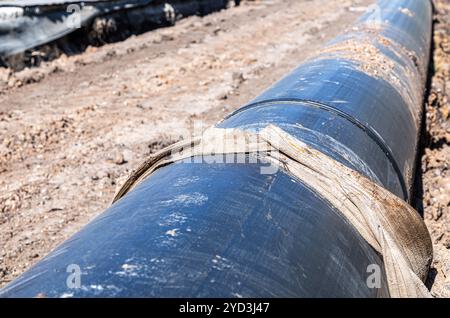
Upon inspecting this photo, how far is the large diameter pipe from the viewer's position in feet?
4.66

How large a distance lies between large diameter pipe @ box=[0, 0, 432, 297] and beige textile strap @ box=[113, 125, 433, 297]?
5 centimetres

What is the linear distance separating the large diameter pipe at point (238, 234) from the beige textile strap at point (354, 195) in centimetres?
5

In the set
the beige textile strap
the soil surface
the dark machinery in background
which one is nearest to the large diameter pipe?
the beige textile strap

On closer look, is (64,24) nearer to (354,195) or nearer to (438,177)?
(438,177)

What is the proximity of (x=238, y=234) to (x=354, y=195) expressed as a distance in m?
0.63

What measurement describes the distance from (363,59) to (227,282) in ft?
10.1

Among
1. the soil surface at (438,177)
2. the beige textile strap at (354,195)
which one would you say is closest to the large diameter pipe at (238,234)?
the beige textile strap at (354,195)

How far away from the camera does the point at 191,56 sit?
904 cm

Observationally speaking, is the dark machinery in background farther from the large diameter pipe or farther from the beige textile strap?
the beige textile strap

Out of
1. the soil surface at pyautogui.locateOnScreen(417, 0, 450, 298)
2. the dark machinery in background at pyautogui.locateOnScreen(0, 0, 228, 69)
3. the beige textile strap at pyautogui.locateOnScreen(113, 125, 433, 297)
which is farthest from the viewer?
the dark machinery in background at pyautogui.locateOnScreen(0, 0, 228, 69)

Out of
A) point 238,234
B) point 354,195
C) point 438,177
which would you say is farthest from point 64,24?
point 238,234
